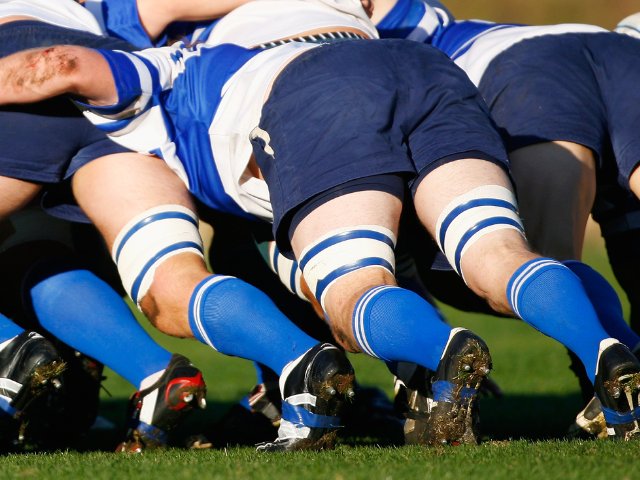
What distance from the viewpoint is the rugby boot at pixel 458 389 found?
146 cm

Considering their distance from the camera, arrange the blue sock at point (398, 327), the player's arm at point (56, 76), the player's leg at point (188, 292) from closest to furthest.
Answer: the blue sock at point (398, 327) → the player's leg at point (188, 292) → the player's arm at point (56, 76)

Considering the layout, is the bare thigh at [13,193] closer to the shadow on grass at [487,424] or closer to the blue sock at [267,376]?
the shadow on grass at [487,424]

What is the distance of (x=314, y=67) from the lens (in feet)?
6.22

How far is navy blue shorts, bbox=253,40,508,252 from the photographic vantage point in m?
1.78

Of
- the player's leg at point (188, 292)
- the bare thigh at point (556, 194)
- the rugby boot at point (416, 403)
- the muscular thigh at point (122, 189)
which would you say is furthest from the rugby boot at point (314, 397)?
the bare thigh at point (556, 194)

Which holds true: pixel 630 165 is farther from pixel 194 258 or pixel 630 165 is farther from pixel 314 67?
pixel 194 258

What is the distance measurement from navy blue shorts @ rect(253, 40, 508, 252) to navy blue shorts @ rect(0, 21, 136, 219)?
60 cm

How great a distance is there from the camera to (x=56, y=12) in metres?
2.46

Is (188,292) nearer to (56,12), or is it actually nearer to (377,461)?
(377,461)

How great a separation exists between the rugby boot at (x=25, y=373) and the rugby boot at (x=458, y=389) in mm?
885

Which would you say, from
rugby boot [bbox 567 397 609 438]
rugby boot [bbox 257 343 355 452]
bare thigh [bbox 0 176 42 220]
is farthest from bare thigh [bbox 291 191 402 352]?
bare thigh [bbox 0 176 42 220]

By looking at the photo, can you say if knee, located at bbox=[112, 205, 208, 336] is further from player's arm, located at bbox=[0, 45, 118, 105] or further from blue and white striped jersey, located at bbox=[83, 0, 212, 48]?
blue and white striped jersey, located at bbox=[83, 0, 212, 48]

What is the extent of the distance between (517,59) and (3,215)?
1558 millimetres

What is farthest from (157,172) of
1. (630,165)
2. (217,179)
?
(630,165)
